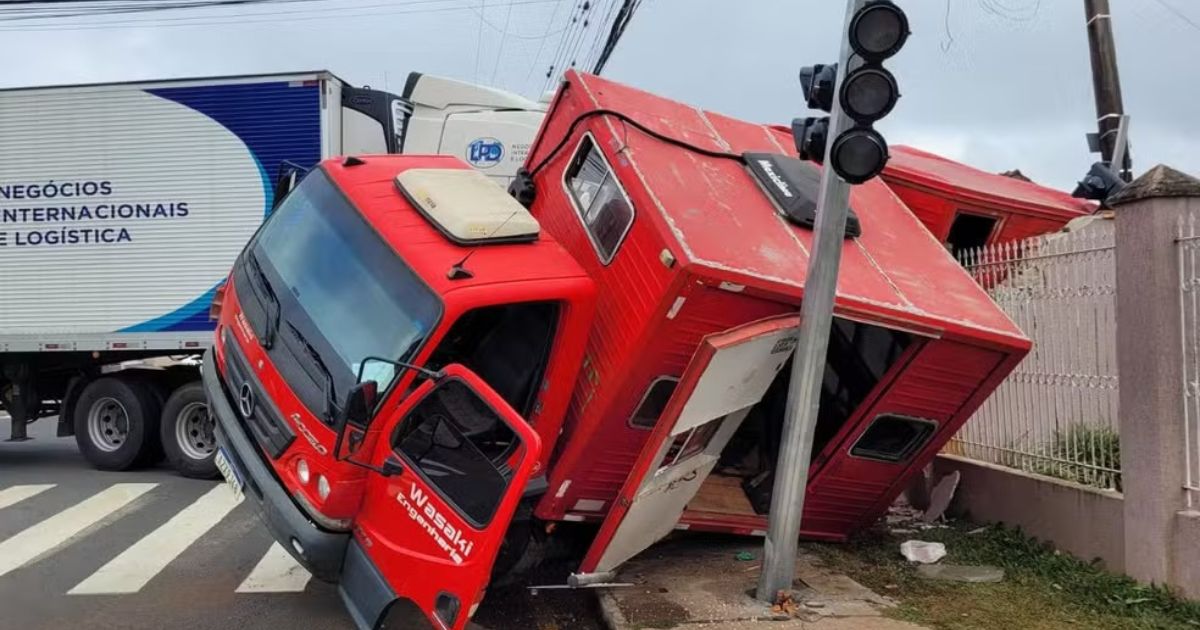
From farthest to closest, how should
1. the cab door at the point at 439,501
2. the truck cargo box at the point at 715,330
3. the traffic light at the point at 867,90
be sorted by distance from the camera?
the truck cargo box at the point at 715,330 → the traffic light at the point at 867,90 → the cab door at the point at 439,501

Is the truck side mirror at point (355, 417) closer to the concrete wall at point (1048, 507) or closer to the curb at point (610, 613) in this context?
the curb at point (610, 613)

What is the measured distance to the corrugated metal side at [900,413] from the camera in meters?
5.69

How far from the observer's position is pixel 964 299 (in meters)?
5.86

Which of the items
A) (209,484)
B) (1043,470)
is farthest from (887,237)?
(209,484)

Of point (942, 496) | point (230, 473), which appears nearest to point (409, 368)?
point (230, 473)

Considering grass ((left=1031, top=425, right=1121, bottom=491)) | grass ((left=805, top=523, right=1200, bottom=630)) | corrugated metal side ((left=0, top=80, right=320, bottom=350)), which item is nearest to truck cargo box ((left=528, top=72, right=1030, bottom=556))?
grass ((left=805, top=523, right=1200, bottom=630))

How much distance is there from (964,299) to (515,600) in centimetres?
357

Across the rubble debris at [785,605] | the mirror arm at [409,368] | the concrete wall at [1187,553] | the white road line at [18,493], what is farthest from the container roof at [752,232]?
the white road line at [18,493]

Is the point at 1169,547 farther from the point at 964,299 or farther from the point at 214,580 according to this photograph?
the point at 214,580

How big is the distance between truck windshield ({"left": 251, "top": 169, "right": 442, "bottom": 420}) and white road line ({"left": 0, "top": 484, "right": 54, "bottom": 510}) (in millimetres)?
4748

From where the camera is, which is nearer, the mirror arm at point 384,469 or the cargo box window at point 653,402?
the mirror arm at point 384,469

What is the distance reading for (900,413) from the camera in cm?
595

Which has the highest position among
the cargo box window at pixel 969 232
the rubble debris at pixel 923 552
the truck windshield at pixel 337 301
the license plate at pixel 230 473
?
the cargo box window at pixel 969 232

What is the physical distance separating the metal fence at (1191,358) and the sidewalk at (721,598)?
1.85 m
